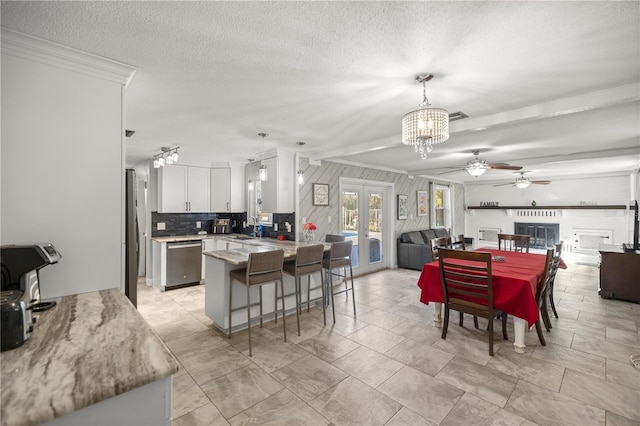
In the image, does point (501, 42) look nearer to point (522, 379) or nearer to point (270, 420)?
point (522, 379)

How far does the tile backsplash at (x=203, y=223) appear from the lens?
5113mm

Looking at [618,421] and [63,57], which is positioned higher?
[63,57]

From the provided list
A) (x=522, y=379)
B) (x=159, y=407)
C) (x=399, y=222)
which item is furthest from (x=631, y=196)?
(x=159, y=407)

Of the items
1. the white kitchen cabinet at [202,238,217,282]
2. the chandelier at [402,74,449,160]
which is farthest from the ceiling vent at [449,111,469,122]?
the white kitchen cabinet at [202,238,217,282]

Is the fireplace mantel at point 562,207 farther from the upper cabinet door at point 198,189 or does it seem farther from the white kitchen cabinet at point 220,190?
the upper cabinet door at point 198,189

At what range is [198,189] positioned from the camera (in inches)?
222

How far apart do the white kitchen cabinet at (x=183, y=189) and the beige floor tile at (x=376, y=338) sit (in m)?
3.95

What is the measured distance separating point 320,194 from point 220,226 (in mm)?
2318

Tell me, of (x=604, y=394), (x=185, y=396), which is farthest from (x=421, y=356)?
(x=185, y=396)

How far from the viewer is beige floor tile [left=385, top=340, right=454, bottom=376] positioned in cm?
253

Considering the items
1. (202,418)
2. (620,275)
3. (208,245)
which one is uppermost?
(208,245)

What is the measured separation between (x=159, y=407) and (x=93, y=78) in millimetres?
1970

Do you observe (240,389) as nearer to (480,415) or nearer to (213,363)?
→ (213,363)

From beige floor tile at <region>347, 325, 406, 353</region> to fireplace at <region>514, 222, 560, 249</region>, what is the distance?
754cm
